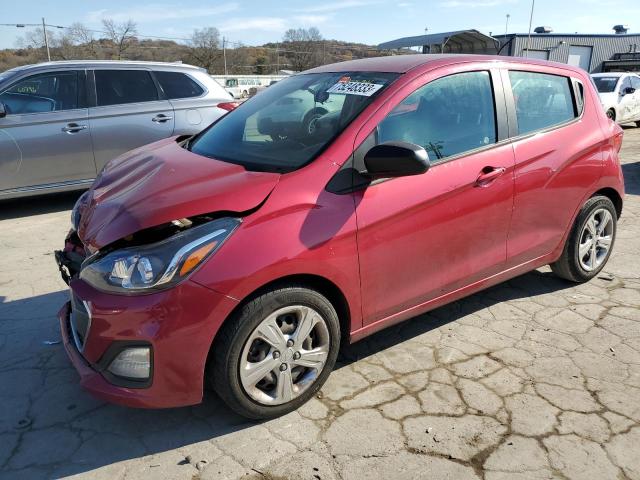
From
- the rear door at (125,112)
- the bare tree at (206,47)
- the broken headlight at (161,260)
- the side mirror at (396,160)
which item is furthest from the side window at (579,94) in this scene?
the bare tree at (206,47)

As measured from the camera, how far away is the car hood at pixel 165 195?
236 centimetres

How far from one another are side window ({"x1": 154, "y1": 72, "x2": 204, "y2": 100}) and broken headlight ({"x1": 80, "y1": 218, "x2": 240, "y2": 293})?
201 inches

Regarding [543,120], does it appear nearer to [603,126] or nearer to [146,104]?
[603,126]

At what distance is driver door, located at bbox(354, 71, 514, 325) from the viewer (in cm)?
271

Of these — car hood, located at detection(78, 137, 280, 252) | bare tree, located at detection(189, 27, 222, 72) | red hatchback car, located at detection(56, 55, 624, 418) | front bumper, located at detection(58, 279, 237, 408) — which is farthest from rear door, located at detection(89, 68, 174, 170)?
bare tree, located at detection(189, 27, 222, 72)

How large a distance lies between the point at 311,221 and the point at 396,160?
505 millimetres

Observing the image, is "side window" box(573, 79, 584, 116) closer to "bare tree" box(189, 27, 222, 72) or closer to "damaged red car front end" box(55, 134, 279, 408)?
"damaged red car front end" box(55, 134, 279, 408)

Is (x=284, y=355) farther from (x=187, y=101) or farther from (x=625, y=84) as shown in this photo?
(x=625, y=84)

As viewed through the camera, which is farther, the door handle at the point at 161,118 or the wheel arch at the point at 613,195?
the door handle at the point at 161,118

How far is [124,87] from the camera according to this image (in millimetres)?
6598

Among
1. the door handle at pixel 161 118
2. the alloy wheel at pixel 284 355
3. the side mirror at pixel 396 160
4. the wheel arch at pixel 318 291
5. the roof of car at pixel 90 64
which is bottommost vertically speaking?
the alloy wheel at pixel 284 355

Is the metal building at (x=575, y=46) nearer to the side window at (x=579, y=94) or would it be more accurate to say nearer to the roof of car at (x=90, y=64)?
the roof of car at (x=90, y=64)

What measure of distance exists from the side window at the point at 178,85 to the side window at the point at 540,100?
474 cm

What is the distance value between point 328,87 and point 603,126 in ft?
7.15
